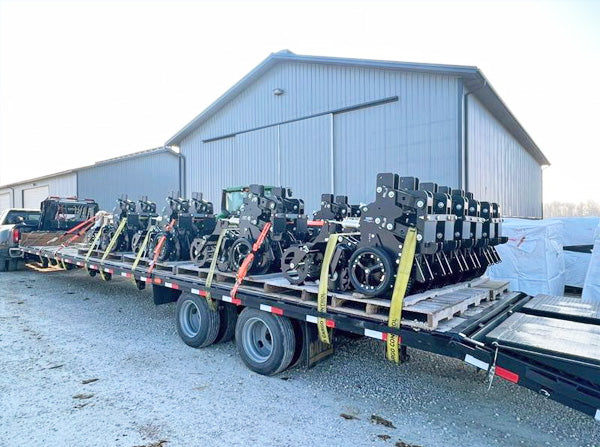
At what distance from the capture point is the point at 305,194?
1362 cm

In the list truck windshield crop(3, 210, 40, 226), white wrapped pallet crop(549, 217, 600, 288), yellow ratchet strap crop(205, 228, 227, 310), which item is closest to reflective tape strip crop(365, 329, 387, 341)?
yellow ratchet strap crop(205, 228, 227, 310)

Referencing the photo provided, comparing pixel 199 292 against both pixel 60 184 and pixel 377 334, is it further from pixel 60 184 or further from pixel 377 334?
pixel 60 184

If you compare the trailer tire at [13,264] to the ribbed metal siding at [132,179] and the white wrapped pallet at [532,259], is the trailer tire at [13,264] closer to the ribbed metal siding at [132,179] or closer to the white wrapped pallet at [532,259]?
the ribbed metal siding at [132,179]

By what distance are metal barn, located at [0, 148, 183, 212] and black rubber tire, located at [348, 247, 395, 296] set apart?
15.9m

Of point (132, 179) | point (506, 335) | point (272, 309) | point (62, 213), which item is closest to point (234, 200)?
point (272, 309)

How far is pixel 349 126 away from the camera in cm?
1245

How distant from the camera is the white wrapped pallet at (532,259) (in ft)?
29.6

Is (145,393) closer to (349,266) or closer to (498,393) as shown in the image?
(349,266)

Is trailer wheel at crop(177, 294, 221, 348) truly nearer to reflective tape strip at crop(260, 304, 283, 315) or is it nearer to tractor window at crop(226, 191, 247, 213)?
reflective tape strip at crop(260, 304, 283, 315)

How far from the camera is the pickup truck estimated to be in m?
12.1

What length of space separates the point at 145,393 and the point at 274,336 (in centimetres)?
145

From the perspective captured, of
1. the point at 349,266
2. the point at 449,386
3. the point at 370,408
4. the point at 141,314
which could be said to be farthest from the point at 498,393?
the point at 141,314

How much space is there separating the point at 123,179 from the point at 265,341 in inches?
827

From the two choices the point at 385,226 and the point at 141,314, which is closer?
the point at 385,226
